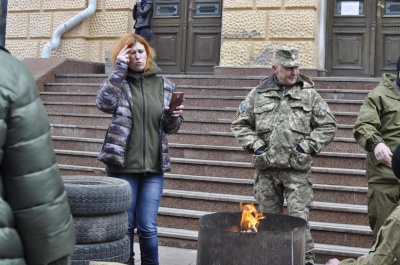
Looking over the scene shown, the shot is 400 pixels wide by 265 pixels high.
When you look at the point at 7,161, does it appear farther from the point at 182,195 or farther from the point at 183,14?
the point at 183,14

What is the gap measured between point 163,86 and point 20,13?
9.42 m

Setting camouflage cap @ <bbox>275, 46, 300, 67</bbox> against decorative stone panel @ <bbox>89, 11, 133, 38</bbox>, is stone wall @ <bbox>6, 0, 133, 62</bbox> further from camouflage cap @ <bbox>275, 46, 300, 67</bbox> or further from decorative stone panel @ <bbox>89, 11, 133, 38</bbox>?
camouflage cap @ <bbox>275, 46, 300, 67</bbox>

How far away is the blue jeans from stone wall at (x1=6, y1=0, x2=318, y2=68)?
6653mm

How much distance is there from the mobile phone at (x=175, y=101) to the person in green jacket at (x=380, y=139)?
4.81ft

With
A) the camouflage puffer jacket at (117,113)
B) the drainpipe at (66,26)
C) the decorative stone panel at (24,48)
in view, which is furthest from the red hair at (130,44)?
the decorative stone panel at (24,48)

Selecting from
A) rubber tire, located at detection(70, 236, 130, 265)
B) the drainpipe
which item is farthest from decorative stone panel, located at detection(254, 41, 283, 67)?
rubber tire, located at detection(70, 236, 130, 265)

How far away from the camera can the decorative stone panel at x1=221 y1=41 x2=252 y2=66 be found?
37.2ft

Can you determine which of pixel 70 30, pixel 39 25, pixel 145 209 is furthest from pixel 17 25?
pixel 145 209

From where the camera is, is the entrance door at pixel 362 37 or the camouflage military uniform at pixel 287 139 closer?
the camouflage military uniform at pixel 287 139

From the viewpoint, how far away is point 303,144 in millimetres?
4934

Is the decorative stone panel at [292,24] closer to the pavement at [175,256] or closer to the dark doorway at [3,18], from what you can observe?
the pavement at [175,256]

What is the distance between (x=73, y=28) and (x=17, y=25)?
1502 mm

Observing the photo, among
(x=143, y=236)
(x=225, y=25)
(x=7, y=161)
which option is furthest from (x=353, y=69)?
(x=7, y=161)

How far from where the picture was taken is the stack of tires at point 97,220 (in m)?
4.18
